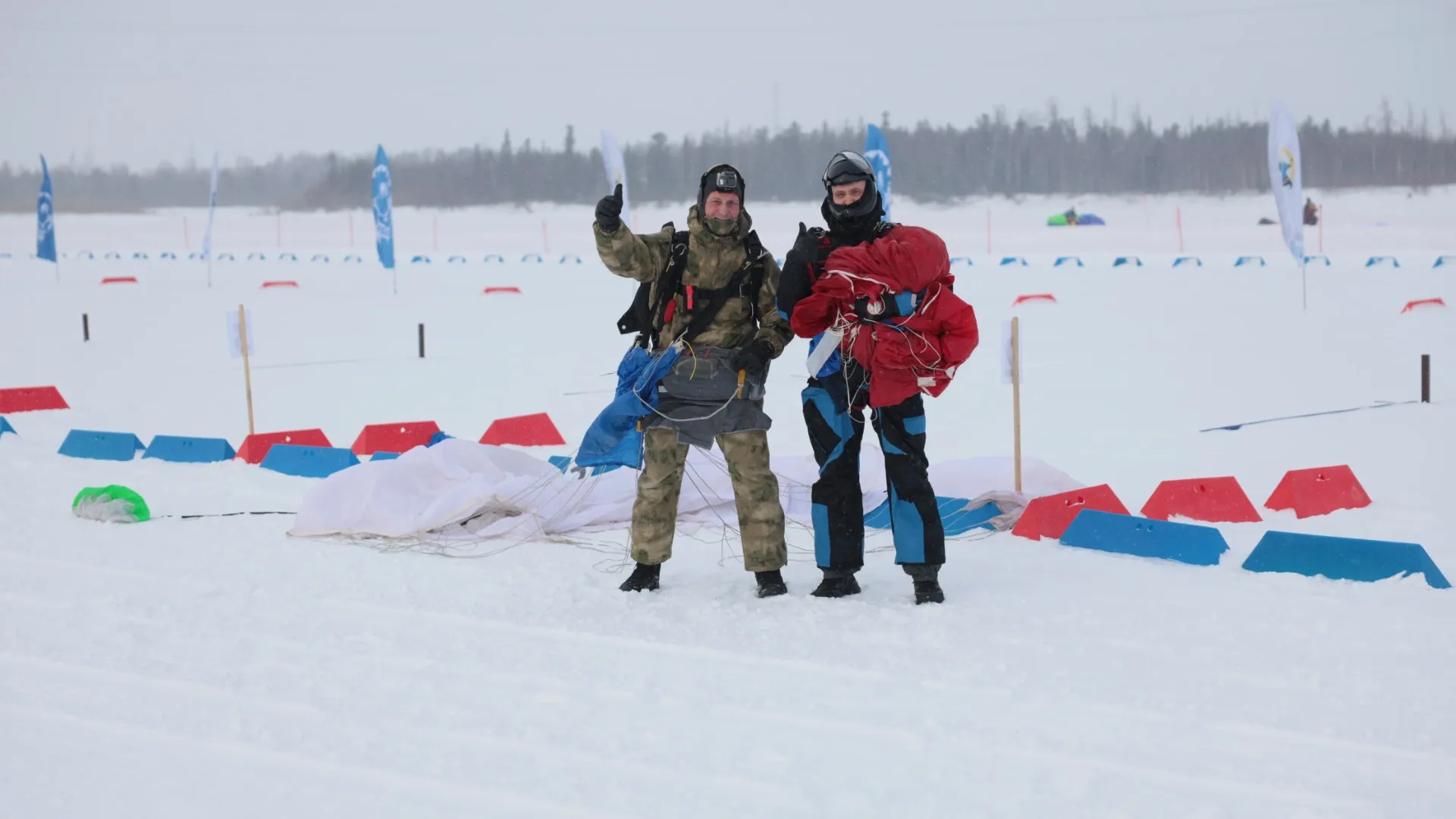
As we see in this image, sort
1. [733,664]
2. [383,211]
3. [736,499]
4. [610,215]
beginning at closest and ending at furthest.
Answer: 1. [733,664]
2. [610,215]
3. [736,499]
4. [383,211]

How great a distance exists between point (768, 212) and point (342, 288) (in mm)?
33450

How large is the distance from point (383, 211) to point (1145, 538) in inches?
771

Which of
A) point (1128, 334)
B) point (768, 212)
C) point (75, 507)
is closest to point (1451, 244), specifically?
point (1128, 334)

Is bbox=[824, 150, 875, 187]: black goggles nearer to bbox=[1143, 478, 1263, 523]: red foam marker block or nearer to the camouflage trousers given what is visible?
the camouflage trousers

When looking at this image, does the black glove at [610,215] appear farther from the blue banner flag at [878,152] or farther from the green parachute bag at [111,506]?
the blue banner flag at [878,152]

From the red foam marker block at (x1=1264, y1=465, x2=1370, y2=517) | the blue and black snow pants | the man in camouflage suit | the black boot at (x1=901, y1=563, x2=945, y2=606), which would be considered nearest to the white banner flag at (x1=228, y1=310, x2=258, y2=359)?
the man in camouflage suit

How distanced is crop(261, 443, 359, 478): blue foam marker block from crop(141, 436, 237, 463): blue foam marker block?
453 mm

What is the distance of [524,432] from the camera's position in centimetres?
852

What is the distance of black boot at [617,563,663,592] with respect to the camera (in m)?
4.92

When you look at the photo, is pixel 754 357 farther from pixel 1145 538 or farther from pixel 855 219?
pixel 1145 538

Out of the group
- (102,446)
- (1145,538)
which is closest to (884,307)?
(1145,538)

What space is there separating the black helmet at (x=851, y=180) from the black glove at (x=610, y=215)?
73cm

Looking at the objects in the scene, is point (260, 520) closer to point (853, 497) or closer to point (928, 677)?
point (853, 497)

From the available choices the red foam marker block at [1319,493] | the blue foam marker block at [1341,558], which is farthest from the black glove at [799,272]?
the red foam marker block at [1319,493]
